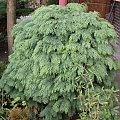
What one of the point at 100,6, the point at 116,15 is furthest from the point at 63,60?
the point at 100,6

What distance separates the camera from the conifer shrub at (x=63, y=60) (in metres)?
4.12

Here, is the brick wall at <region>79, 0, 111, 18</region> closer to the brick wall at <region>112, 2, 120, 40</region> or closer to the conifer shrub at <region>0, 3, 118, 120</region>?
the brick wall at <region>112, 2, 120, 40</region>

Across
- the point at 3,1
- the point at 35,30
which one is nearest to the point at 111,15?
the point at 3,1

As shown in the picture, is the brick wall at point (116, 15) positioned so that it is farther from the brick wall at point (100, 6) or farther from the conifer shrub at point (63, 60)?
the conifer shrub at point (63, 60)

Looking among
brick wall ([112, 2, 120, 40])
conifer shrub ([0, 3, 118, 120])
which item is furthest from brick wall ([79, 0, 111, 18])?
conifer shrub ([0, 3, 118, 120])

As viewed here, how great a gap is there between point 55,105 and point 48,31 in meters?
1.01

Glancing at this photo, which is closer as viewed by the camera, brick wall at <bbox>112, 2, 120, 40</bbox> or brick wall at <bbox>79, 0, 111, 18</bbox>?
brick wall at <bbox>112, 2, 120, 40</bbox>

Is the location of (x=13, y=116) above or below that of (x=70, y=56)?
below

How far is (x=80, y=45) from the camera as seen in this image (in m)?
4.20

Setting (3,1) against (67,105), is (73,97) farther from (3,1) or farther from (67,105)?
(3,1)

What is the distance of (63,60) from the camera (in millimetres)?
4148

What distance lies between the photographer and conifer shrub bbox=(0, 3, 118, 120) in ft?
13.5

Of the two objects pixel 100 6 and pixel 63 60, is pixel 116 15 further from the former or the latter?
pixel 63 60

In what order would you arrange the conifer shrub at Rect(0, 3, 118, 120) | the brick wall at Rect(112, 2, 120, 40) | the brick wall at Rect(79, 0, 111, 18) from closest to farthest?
the conifer shrub at Rect(0, 3, 118, 120)
the brick wall at Rect(112, 2, 120, 40)
the brick wall at Rect(79, 0, 111, 18)
